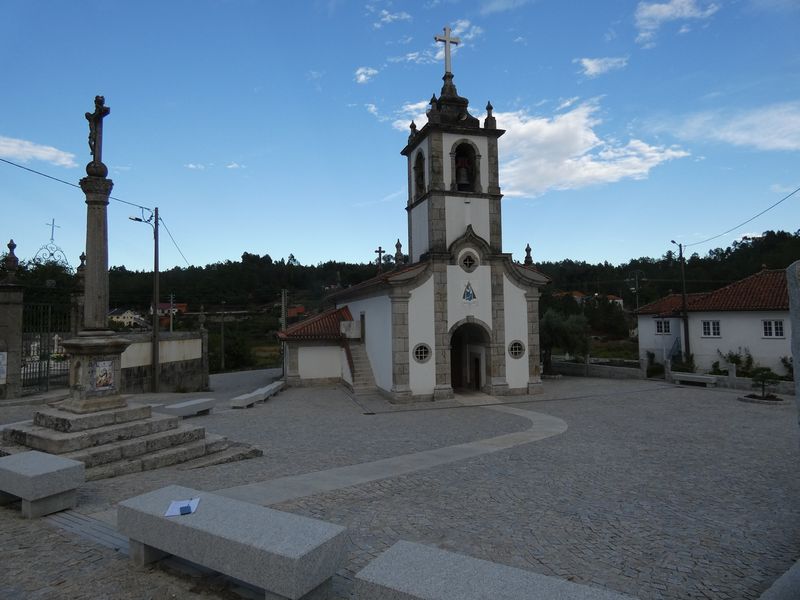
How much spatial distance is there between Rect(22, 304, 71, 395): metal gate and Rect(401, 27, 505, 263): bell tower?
12598 mm

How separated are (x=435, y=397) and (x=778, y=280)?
20.2 metres

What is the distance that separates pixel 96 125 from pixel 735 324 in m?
28.1

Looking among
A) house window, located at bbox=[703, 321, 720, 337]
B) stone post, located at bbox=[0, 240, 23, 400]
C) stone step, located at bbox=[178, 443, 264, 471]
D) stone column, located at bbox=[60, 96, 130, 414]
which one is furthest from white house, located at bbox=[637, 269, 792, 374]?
stone post, located at bbox=[0, 240, 23, 400]

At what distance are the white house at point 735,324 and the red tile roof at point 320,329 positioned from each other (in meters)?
18.8

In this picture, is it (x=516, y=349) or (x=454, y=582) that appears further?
(x=516, y=349)

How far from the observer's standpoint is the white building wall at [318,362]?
23.1m

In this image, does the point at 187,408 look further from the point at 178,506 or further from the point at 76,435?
the point at 178,506

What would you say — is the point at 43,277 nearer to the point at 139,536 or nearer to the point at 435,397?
the point at 435,397

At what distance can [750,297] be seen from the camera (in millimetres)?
25156

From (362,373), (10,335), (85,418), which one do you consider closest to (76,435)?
(85,418)

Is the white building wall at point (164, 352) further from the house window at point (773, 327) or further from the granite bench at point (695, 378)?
the house window at point (773, 327)

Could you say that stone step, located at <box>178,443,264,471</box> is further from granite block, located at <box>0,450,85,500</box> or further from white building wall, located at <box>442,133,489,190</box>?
white building wall, located at <box>442,133,489,190</box>

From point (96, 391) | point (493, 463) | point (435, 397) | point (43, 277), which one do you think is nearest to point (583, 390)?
point (435, 397)

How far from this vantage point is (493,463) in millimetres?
9031
